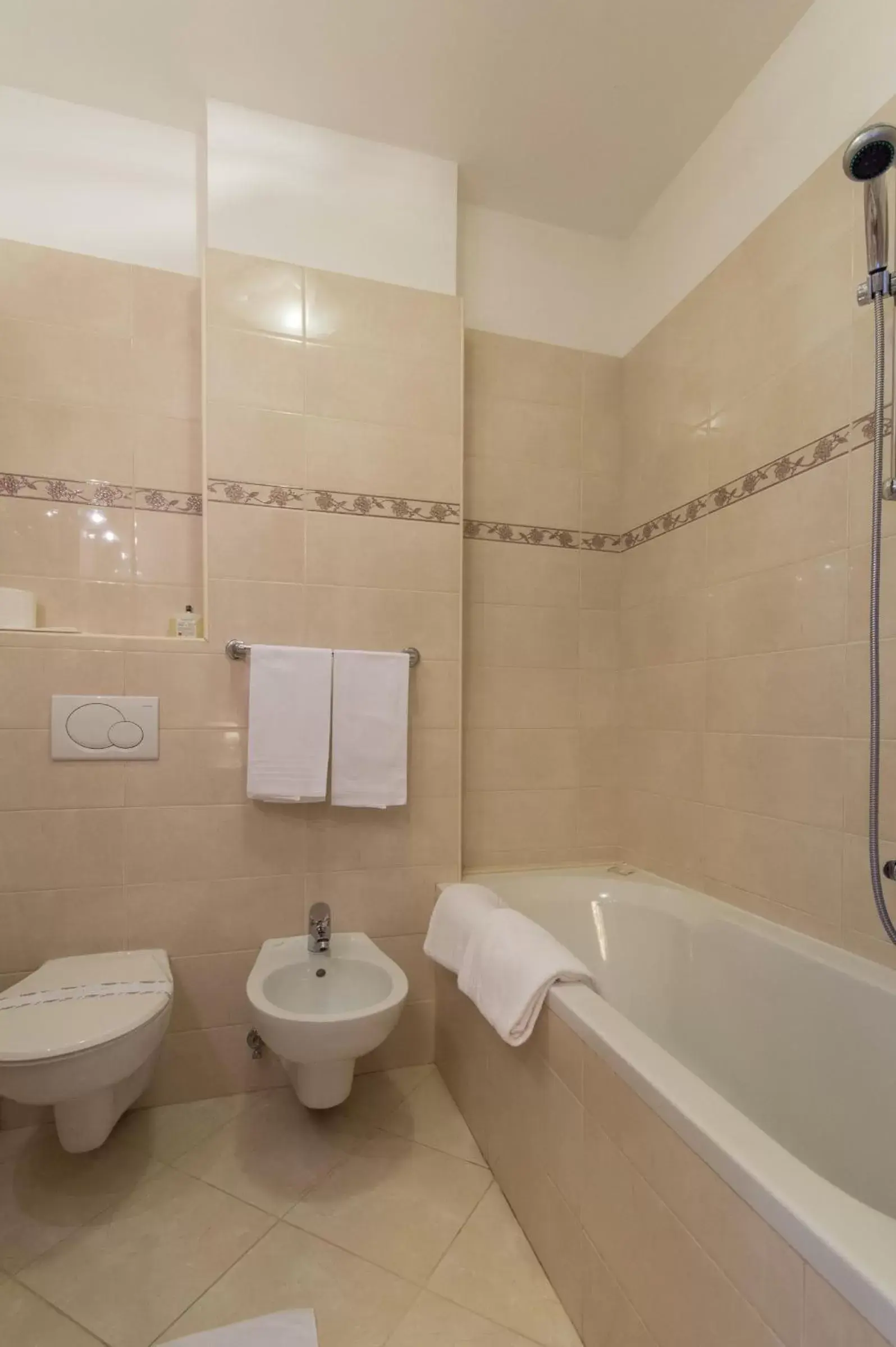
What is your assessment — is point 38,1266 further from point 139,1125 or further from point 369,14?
point 369,14

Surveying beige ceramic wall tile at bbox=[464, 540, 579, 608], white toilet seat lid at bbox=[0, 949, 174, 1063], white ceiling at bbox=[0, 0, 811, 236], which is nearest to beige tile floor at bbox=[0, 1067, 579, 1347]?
white toilet seat lid at bbox=[0, 949, 174, 1063]

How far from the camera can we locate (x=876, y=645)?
1244mm

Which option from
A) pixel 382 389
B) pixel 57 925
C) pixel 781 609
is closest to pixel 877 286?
pixel 781 609

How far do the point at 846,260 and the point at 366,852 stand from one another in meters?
1.92

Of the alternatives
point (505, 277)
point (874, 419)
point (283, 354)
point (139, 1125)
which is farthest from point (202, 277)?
point (139, 1125)

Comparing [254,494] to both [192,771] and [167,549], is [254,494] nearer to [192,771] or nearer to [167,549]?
[167,549]

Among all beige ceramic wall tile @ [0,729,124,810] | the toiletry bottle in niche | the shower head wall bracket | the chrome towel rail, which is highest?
the shower head wall bracket

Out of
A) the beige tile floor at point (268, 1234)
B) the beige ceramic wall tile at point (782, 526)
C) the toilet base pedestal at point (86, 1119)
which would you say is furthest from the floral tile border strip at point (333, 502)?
the beige tile floor at point (268, 1234)

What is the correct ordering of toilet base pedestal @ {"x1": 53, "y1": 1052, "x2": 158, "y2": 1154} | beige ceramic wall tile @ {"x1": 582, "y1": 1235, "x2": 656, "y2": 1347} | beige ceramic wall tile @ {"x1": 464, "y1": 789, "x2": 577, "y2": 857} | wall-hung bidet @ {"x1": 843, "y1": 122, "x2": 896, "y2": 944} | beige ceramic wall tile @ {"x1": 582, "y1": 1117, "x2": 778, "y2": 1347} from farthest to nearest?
beige ceramic wall tile @ {"x1": 464, "y1": 789, "x2": 577, "y2": 857} < toilet base pedestal @ {"x1": 53, "y1": 1052, "x2": 158, "y2": 1154} < wall-hung bidet @ {"x1": 843, "y1": 122, "x2": 896, "y2": 944} < beige ceramic wall tile @ {"x1": 582, "y1": 1235, "x2": 656, "y2": 1347} < beige ceramic wall tile @ {"x1": 582, "y1": 1117, "x2": 778, "y2": 1347}

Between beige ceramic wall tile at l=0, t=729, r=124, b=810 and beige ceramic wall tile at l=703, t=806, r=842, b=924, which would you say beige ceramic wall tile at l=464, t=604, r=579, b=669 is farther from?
beige ceramic wall tile at l=0, t=729, r=124, b=810

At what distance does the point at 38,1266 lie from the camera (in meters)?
1.24

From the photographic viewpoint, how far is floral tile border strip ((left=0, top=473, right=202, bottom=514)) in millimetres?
1762

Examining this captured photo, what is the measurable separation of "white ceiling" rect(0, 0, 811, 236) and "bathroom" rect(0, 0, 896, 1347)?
11mm

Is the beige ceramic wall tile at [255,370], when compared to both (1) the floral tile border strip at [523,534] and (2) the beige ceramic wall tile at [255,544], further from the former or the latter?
(1) the floral tile border strip at [523,534]
